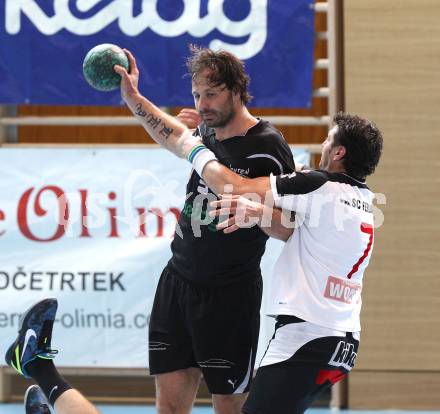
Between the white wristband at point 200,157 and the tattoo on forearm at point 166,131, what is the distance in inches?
4.7

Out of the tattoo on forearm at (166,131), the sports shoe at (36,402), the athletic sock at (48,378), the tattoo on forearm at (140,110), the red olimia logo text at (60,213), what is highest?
the tattoo on forearm at (140,110)

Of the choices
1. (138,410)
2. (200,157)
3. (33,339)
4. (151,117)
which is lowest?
(138,410)

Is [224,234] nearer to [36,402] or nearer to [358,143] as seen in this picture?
[358,143]

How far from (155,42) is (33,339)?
8.36 feet

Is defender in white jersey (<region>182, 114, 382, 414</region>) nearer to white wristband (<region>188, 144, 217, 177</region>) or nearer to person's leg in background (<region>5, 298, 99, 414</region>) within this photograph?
white wristband (<region>188, 144, 217, 177</region>)

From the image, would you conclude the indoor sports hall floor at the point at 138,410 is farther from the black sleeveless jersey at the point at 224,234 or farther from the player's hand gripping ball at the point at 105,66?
the player's hand gripping ball at the point at 105,66

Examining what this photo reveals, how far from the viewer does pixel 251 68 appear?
6348 millimetres

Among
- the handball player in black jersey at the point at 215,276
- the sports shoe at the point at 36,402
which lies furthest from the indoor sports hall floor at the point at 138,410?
Answer: the handball player in black jersey at the point at 215,276

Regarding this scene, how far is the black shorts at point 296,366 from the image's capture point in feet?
11.7

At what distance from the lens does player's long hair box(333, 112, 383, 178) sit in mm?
3721

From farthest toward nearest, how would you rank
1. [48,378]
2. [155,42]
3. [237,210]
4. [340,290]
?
1. [155,42]
2. [48,378]
3. [340,290]
4. [237,210]

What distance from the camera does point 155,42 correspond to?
640 cm

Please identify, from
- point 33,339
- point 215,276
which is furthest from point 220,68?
point 33,339

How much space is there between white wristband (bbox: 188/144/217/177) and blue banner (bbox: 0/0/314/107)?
2.58 meters
